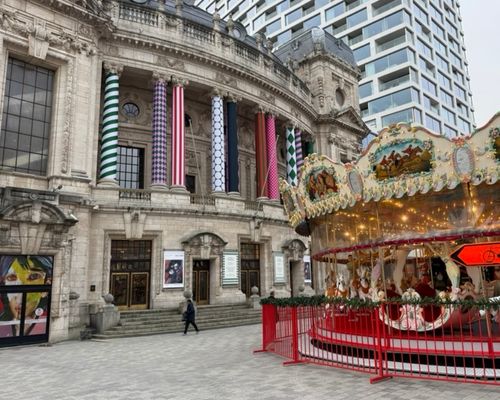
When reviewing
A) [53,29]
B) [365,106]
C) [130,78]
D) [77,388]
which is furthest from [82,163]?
[365,106]

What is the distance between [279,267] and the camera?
25.7 meters

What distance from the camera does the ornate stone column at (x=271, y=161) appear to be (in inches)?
1093

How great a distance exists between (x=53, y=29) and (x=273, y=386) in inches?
720

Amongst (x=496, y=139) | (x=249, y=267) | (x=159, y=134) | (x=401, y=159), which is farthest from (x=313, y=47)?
(x=496, y=139)

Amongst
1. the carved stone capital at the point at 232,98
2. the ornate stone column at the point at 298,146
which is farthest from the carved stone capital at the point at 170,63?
the ornate stone column at the point at 298,146

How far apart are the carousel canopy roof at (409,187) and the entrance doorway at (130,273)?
32.8 ft

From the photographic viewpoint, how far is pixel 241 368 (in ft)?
32.6

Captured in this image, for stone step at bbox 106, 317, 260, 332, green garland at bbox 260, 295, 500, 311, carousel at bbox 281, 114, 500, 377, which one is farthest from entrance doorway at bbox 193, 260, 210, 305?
green garland at bbox 260, 295, 500, 311

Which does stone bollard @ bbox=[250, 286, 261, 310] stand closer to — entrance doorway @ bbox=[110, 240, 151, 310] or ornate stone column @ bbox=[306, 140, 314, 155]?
entrance doorway @ bbox=[110, 240, 151, 310]

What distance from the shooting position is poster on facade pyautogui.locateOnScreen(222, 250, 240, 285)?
22531 mm

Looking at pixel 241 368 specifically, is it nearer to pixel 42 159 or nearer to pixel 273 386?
pixel 273 386

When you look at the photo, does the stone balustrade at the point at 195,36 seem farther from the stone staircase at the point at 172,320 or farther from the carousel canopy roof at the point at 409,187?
the stone staircase at the point at 172,320

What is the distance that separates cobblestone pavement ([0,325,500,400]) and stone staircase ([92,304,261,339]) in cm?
334

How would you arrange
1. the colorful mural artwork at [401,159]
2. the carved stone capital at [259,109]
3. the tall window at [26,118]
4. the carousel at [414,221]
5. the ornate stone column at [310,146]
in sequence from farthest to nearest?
the ornate stone column at [310,146], the carved stone capital at [259,109], the tall window at [26,118], the colorful mural artwork at [401,159], the carousel at [414,221]
